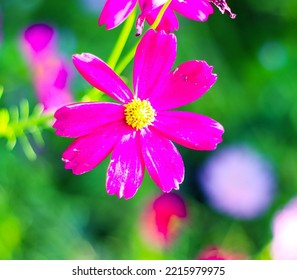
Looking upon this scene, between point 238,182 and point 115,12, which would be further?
point 238,182

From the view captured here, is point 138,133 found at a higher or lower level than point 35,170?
higher

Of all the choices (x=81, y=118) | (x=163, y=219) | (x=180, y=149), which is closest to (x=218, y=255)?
(x=163, y=219)

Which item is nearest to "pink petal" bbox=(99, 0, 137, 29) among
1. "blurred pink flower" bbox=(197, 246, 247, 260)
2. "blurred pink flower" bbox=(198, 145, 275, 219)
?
"blurred pink flower" bbox=(197, 246, 247, 260)

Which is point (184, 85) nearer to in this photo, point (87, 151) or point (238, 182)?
point (87, 151)

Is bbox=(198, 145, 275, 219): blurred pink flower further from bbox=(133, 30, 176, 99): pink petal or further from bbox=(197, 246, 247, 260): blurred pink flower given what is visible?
bbox=(133, 30, 176, 99): pink petal

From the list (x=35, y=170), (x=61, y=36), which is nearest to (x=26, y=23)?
(x=61, y=36)

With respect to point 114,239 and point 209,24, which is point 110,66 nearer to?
point 114,239

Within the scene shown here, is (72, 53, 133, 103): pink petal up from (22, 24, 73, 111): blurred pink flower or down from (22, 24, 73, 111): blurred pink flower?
up
